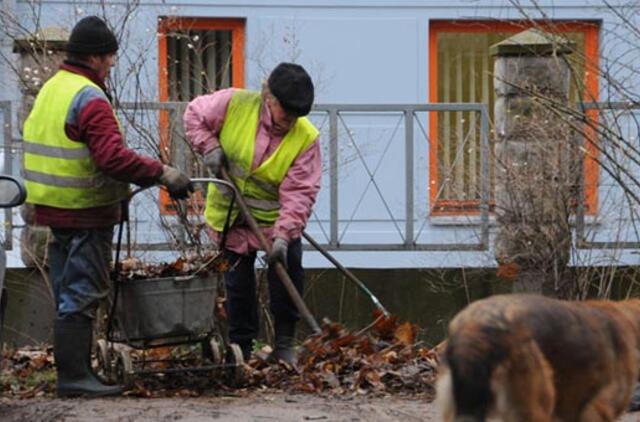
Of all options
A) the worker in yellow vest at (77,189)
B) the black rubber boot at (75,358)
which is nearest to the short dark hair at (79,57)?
the worker in yellow vest at (77,189)

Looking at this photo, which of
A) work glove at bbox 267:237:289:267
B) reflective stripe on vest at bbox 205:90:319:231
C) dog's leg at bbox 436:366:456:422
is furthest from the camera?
reflective stripe on vest at bbox 205:90:319:231

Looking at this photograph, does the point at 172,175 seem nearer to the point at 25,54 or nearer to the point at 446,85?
the point at 25,54

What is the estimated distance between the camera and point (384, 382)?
10.4 meters

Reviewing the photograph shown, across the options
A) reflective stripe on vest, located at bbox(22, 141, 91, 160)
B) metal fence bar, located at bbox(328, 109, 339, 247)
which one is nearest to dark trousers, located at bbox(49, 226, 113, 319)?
reflective stripe on vest, located at bbox(22, 141, 91, 160)

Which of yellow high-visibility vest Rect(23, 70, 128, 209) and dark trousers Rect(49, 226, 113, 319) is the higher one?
yellow high-visibility vest Rect(23, 70, 128, 209)

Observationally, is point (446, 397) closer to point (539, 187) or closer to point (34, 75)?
point (539, 187)

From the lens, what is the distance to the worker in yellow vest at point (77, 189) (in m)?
9.58

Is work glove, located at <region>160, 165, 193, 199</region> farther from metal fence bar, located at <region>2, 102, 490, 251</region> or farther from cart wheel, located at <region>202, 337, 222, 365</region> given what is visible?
metal fence bar, located at <region>2, 102, 490, 251</region>

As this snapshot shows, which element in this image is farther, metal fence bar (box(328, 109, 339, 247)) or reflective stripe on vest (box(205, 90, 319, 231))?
metal fence bar (box(328, 109, 339, 247))

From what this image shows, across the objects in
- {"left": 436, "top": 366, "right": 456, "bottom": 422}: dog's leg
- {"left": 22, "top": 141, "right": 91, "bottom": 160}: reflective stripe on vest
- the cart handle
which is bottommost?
{"left": 436, "top": 366, "right": 456, "bottom": 422}: dog's leg

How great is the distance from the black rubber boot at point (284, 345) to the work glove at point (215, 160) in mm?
1016

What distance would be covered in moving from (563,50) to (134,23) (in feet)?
14.6

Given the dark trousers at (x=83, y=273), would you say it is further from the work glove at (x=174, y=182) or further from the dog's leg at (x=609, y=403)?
the dog's leg at (x=609, y=403)

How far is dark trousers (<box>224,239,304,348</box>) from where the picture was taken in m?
10.8
